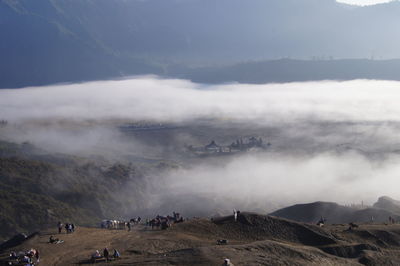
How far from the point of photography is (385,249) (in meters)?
70.6

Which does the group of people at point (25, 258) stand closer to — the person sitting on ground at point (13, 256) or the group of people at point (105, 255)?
the person sitting on ground at point (13, 256)

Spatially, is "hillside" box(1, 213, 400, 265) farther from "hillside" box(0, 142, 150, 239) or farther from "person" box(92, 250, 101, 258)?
"hillside" box(0, 142, 150, 239)

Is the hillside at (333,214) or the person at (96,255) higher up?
the person at (96,255)

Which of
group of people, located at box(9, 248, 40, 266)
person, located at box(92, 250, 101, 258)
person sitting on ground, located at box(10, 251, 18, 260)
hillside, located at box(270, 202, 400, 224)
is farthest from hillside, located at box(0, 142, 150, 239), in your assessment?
person, located at box(92, 250, 101, 258)

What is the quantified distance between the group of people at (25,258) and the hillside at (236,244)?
946 mm

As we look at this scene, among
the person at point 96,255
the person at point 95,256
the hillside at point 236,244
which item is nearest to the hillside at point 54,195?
the hillside at point 236,244

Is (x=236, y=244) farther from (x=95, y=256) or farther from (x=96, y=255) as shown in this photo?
(x=95, y=256)

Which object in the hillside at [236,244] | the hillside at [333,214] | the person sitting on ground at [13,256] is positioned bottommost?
the hillside at [333,214]

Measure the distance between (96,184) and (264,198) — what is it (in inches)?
2549

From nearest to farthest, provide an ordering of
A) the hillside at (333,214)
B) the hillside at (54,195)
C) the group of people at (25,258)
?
the group of people at (25,258), the hillside at (333,214), the hillside at (54,195)

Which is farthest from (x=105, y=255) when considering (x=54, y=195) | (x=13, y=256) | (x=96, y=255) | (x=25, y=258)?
(x=54, y=195)

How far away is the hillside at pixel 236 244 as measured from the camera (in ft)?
189

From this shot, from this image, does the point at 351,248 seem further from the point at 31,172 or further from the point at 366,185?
the point at 31,172

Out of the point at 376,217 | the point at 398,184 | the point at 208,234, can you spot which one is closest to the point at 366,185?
the point at 398,184
